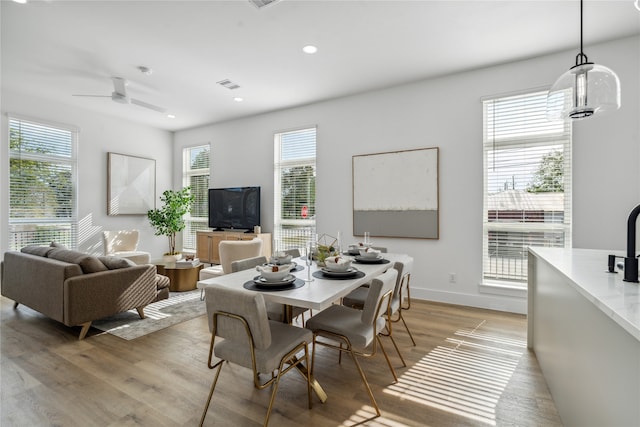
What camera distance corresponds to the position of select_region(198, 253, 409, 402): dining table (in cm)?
167

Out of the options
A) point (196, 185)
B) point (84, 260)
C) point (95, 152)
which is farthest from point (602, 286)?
point (95, 152)

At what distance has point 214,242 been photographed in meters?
5.92

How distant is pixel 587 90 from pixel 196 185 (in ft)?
21.9

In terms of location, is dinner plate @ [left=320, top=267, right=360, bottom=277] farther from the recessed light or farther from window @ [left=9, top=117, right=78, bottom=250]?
window @ [left=9, top=117, right=78, bottom=250]

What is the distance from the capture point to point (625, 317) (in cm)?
A: 97

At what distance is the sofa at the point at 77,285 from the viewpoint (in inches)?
113

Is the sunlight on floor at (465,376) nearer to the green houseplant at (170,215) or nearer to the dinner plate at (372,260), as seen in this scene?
the dinner plate at (372,260)

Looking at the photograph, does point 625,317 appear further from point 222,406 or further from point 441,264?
point 441,264

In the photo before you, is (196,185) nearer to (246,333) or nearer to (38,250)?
(38,250)

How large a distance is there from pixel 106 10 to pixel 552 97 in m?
3.66

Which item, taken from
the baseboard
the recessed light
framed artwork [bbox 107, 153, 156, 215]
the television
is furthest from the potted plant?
the baseboard

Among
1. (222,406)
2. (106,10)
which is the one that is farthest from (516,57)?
(222,406)

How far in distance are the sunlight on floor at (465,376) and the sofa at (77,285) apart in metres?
2.75

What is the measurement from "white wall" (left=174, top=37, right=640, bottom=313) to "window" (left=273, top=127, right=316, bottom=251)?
0.53 ft
